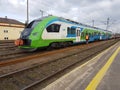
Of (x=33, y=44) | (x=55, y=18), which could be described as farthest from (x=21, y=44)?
(x=55, y=18)

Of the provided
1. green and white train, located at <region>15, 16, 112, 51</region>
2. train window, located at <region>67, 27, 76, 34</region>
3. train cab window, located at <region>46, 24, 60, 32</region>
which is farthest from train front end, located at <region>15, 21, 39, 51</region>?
train window, located at <region>67, 27, 76, 34</region>

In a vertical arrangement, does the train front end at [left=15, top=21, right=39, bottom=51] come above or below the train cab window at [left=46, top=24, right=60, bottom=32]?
below

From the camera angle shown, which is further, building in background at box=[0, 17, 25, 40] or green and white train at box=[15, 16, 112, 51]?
building in background at box=[0, 17, 25, 40]

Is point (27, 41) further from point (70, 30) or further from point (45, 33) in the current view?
point (70, 30)

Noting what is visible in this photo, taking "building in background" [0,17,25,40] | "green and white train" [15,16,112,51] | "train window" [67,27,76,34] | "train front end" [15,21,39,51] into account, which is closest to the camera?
"train front end" [15,21,39,51]

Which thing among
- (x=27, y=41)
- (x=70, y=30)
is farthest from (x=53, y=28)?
(x=70, y=30)

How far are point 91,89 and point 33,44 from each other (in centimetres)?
828

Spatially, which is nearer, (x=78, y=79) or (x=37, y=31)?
(x=78, y=79)

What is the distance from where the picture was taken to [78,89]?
228 inches

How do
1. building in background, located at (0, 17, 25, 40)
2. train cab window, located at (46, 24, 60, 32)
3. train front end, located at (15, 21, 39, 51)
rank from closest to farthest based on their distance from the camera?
train front end, located at (15, 21, 39, 51) < train cab window, located at (46, 24, 60, 32) < building in background, located at (0, 17, 25, 40)

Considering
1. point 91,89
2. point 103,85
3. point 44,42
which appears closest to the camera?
point 91,89

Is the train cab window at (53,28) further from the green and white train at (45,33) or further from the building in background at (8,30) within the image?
the building in background at (8,30)

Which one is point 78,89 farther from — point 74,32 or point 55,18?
point 74,32

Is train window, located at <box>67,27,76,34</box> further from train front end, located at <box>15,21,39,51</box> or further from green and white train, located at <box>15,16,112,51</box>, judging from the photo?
train front end, located at <box>15,21,39,51</box>
